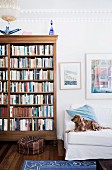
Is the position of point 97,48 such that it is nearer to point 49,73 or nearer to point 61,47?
point 61,47

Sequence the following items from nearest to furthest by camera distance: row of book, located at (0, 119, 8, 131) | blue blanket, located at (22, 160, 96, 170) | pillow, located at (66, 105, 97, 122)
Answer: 1. blue blanket, located at (22, 160, 96, 170)
2. pillow, located at (66, 105, 97, 122)
3. row of book, located at (0, 119, 8, 131)

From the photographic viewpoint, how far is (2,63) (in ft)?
12.8

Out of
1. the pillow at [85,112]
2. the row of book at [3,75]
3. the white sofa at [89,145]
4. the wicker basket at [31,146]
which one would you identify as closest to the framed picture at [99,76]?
the pillow at [85,112]

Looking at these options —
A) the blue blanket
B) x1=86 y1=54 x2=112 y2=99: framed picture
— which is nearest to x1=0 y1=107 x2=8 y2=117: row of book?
the blue blanket

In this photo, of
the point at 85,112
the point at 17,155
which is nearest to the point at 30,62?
the point at 85,112

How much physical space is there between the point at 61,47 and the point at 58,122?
1639mm

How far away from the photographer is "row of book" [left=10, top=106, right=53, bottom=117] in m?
3.88

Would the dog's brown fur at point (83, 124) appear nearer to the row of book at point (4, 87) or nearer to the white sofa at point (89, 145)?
the white sofa at point (89, 145)

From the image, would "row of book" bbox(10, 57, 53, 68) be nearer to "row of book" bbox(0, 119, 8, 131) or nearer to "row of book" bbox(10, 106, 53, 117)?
"row of book" bbox(10, 106, 53, 117)

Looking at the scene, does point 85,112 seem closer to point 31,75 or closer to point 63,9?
point 31,75

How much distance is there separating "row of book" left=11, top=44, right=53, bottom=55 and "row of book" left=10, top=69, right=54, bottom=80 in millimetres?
365

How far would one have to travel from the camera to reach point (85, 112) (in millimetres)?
3539

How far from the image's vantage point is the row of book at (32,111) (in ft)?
12.7

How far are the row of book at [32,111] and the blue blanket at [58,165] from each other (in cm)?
109
